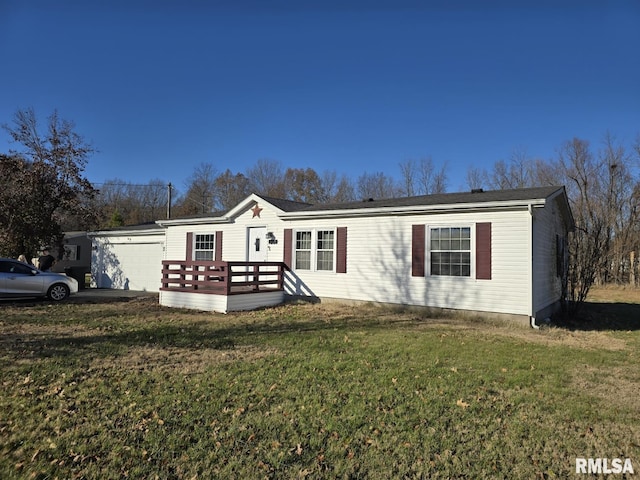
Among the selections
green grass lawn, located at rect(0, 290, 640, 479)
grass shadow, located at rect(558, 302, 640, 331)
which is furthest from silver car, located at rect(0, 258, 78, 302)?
grass shadow, located at rect(558, 302, 640, 331)

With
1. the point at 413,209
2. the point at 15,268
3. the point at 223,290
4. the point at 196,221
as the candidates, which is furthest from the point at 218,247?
the point at 413,209

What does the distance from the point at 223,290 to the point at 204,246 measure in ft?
15.6

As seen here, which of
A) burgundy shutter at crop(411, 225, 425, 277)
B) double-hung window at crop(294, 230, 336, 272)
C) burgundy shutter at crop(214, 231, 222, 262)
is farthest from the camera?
burgundy shutter at crop(214, 231, 222, 262)

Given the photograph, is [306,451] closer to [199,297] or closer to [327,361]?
[327,361]

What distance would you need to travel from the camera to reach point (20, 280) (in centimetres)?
1251

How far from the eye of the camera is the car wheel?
13259 millimetres

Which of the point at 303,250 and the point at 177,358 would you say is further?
the point at 303,250

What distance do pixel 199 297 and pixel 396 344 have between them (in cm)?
683

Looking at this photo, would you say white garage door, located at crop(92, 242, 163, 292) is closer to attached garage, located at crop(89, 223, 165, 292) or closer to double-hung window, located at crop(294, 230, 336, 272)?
attached garage, located at crop(89, 223, 165, 292)

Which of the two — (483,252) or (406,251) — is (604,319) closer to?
(483,252)

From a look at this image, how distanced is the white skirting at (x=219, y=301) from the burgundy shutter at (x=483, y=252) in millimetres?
6389

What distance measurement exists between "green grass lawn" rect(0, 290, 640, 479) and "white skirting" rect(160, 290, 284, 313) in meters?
3.26

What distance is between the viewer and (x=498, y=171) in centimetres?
3488

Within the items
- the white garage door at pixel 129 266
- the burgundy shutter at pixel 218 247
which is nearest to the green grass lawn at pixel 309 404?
the burgundy shutter at pixel 218 247
